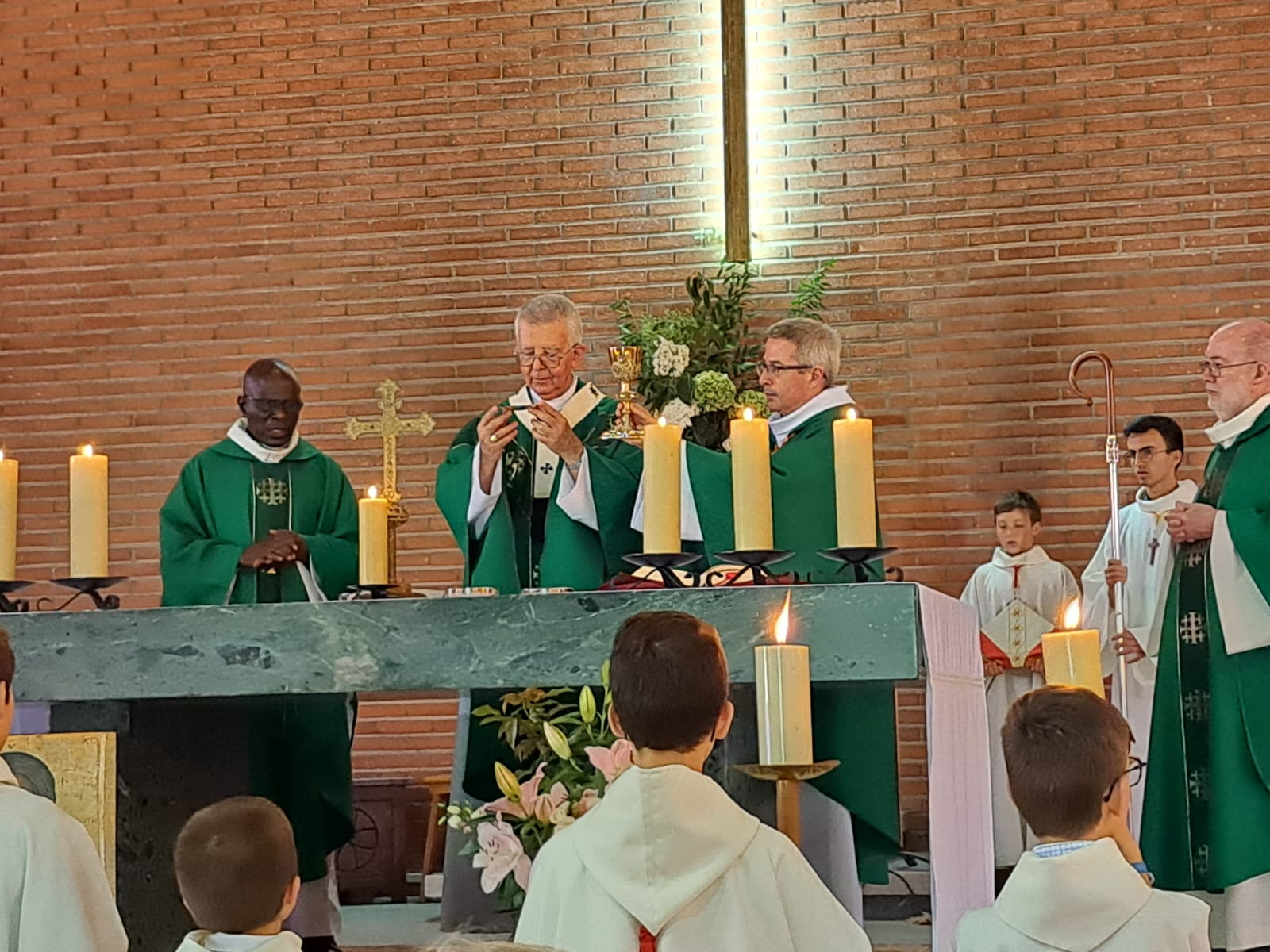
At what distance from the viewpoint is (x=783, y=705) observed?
326 centimetres

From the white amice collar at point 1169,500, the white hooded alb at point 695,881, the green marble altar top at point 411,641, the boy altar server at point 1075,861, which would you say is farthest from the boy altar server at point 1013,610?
the white hooded alb at point 695,881

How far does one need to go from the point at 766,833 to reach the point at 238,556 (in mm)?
3629

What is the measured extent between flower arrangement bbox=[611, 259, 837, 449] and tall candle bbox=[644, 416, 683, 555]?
12.0 ft

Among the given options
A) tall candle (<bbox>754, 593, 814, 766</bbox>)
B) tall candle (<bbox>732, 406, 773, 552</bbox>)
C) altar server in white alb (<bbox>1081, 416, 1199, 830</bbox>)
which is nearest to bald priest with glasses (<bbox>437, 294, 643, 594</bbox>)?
tall candle (<bbox>732, 406, 773, 552</bbox>)

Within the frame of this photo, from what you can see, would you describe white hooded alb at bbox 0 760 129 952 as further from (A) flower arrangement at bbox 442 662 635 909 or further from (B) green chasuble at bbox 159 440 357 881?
(B) green chasuble at bbox 159 440 357 881

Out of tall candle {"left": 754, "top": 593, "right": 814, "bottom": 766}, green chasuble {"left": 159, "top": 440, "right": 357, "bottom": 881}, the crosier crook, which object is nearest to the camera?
tall candle {"left": 754, "top": 593, "right": 814, "bottom": 766}

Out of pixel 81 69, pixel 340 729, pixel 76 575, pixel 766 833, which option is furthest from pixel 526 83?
pixel 766 833

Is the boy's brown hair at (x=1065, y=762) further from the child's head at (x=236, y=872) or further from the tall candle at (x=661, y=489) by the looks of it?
the tall candle at (x=661, y=489)

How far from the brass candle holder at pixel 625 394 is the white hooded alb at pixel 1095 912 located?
2670mm

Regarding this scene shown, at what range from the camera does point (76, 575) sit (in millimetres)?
4543

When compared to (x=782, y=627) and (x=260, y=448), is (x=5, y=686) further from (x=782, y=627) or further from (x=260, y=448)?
(x=260, y=448)

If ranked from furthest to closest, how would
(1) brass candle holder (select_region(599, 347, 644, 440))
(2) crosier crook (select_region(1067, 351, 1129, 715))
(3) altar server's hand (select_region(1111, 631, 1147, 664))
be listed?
(2) crosier crook (select_region(1067, 351, 1129, 715))
(3) altar server's hand (select_region(1111, 631, 1147, 664))
(1) brass candle holder (select_region(599, 347, 644, 440))

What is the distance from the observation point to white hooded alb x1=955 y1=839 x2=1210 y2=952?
2723 mm

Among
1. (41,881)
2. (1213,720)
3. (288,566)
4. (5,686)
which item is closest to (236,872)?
(41,881)
